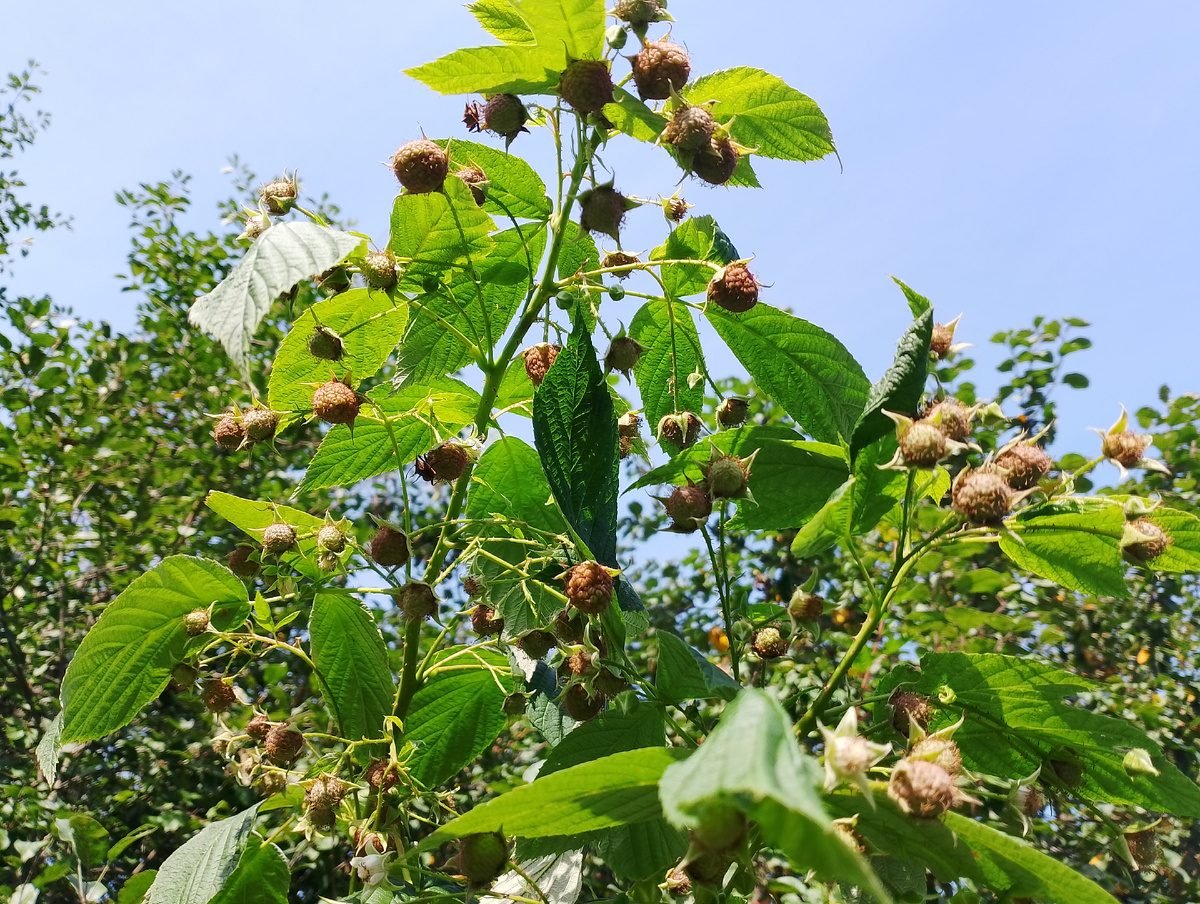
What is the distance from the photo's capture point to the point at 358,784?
3.57 ft

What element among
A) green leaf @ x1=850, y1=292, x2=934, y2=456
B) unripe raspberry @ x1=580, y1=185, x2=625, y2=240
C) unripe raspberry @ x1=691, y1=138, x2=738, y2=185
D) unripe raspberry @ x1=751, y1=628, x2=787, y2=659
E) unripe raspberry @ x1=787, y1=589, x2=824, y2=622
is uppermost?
unripe raspberry @ x1=691, y1=138, x2=738, y2=185

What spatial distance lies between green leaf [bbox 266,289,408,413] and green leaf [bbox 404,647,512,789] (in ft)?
1.50

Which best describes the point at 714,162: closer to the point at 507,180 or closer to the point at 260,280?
the point at 507,180

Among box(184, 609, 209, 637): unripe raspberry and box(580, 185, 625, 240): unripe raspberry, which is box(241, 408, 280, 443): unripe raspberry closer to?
box(184, 609, 209, 637): unripe raspberry

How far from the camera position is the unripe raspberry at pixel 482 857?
87cm

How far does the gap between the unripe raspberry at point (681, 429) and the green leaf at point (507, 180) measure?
1.19 feet

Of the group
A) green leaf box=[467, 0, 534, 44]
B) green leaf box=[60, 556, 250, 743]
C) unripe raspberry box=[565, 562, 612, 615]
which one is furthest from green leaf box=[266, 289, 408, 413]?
unripe raspberry box=[565, 562, 612, 615]

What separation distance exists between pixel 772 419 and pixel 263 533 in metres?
3.33

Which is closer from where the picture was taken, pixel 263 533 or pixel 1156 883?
pixel 263 533

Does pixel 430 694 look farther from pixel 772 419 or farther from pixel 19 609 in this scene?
pixel 19 609

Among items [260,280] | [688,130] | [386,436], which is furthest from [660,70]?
[386,436]

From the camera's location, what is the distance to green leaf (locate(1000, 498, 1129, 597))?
0.93 m

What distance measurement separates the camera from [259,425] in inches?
46.5

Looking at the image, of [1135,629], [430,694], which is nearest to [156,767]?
[430,694]
